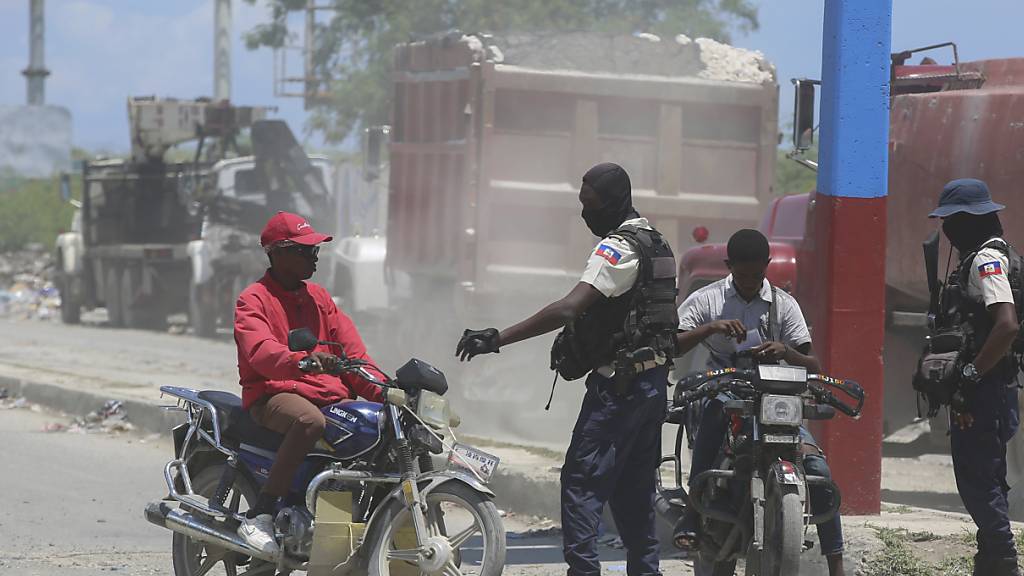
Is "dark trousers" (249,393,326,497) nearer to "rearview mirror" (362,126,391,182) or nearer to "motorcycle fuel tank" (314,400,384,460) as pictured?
"motorcycle fuel tank" (314,400,384,460)

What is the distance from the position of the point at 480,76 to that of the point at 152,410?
147 inches

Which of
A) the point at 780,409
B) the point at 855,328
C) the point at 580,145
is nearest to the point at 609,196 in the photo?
the point at 780,409

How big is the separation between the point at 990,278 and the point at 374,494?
241 centimetres

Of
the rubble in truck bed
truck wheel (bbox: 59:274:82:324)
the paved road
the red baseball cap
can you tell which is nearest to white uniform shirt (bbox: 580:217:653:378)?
the red baseball cap

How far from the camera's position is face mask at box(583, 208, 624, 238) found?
5.59 meters

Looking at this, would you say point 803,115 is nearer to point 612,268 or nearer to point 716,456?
point 716,456

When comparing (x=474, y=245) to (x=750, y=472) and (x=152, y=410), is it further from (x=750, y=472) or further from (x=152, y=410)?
(x=750, y=472)

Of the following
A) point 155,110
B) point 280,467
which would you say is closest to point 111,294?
point 155,110

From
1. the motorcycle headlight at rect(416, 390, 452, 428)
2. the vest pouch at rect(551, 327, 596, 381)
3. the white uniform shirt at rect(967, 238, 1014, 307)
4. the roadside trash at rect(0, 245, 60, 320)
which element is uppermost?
the white uniform shirt at rect(967, 238, 1014, 307)

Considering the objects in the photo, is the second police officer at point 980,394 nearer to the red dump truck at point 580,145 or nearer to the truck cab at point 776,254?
the truck cab at point 776,254

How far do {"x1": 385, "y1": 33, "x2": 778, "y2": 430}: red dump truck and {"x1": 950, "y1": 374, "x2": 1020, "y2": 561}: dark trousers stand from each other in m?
6.71

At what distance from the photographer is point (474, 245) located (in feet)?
42.1

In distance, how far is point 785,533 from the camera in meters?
5.42

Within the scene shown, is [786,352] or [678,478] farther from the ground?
[786,352]
